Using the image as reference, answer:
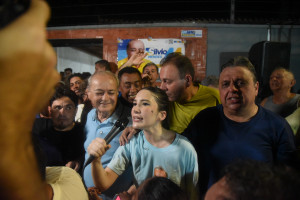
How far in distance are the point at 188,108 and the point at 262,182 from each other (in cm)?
115

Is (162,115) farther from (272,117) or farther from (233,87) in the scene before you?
(272,117)

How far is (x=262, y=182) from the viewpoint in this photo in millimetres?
757

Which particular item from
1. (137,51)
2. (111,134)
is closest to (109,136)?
(111,134)

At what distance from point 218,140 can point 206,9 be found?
526cm

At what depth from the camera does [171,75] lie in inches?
74.7

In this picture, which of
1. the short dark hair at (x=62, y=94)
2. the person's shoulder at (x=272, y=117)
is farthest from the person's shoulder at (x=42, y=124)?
the person's shoulder at (x=272, y=117)

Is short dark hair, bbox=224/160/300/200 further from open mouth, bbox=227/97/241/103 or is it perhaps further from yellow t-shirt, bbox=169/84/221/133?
yellow t-shirt, bbox=169/84/221/133

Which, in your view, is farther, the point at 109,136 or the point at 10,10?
the point at 109,136

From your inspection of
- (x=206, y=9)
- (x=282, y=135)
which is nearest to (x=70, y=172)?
Result: (x=282, y=135)

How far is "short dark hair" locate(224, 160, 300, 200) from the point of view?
72 centimetres

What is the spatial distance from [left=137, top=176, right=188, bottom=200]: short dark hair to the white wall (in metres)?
6.83

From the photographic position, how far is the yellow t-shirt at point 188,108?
5.76ft

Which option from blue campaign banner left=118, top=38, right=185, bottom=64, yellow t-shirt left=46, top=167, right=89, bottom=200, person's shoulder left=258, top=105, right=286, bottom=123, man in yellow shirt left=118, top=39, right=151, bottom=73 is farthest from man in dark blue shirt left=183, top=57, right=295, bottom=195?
man in yellow shirt left=118, top=39, right=151, bottom=73

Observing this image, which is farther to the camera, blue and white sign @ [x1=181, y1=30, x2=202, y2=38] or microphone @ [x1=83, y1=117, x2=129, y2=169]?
blue and white sign @ [x1=181, y1=30, x2=202, y2=38]
